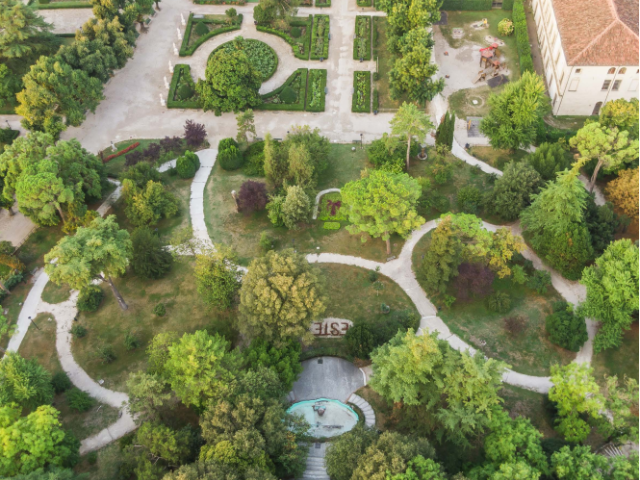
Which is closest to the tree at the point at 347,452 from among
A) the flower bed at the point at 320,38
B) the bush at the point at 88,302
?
the bush at the point at 88,302

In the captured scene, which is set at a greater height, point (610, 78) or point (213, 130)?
point (610, 78)

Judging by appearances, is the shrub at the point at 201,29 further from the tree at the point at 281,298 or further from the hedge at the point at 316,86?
the tree at the point at 281,298

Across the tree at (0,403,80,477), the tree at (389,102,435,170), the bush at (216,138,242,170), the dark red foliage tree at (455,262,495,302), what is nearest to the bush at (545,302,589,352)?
the dark red foliage tree at (455,262,495,302)

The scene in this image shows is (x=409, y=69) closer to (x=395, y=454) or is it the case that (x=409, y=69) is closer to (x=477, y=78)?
(x=477, y=78)

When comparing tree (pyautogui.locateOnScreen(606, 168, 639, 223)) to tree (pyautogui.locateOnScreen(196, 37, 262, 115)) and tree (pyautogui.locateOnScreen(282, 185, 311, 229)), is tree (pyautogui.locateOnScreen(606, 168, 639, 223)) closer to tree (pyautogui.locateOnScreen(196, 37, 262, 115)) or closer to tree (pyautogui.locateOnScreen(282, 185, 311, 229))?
tree (pyautogui.locateOnScreen(282, 185, 311, 229))

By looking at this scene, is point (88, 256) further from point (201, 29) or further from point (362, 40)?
point (362, 40)

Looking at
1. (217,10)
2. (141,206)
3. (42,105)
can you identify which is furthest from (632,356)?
(217,10)
